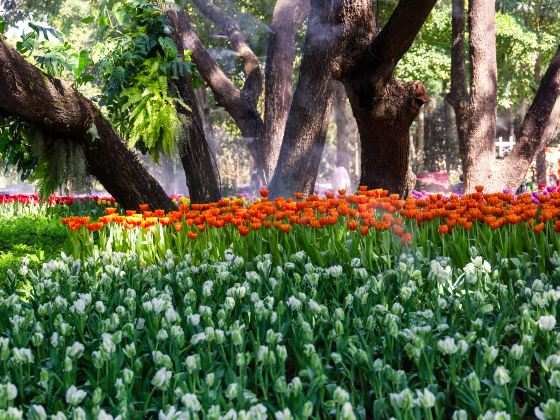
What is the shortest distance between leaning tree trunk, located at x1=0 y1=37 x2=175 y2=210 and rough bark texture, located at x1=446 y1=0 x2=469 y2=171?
5335 mm

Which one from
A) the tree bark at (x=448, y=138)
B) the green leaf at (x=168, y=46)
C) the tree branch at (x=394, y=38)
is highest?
the tree bark at (x=448, y=138)

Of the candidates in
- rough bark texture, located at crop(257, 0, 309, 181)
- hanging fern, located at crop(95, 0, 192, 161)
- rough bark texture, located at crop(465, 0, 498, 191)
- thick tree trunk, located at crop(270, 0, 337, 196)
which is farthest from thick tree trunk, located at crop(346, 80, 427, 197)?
rough bark texture, located at crop(257, 0, 309, 181)

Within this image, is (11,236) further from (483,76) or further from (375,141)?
(483,76)

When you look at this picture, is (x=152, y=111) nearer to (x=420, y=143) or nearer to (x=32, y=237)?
(x=32, y=237)

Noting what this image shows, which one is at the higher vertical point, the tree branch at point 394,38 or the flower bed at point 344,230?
the tree branch at point 394,38

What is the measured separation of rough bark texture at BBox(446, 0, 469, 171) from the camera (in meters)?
11.3

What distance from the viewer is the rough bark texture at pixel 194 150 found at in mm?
8484

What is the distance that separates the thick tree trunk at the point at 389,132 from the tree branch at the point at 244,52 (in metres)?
4.87

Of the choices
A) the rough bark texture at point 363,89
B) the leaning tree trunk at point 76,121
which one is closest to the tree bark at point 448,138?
the rough bark texture at point 363,89

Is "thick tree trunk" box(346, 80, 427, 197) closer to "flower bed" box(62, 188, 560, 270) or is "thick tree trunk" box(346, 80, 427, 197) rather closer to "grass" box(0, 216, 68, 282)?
"flower bed" box(62, 188, 560, 270)

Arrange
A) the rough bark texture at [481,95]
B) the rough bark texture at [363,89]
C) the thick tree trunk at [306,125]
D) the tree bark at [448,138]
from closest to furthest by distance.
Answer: the rough bark texture at [363,89], the thick tree trunk at [306,125], the rough bark texture at [481,95], the tree bark at [448,138]

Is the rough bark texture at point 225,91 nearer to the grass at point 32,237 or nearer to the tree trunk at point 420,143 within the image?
the grass at point 32,237

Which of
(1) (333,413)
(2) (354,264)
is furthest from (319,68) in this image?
(1) (333,413)

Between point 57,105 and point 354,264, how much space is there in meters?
3.76
